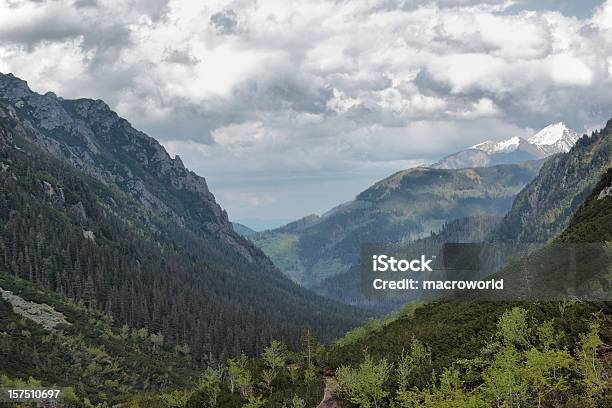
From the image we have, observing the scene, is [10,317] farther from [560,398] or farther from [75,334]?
[560,398]

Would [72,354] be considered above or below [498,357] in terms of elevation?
below

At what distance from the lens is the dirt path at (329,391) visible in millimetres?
83875

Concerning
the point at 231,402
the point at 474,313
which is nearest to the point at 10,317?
the point at 231,402

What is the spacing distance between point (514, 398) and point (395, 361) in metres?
32.9

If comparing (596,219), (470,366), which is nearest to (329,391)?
(470,366)

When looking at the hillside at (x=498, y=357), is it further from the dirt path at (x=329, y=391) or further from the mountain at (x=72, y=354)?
the mountain at (x=72, y=354)

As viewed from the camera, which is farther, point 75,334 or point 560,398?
point 75,334

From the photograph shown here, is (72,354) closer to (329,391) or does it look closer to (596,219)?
(329,391)

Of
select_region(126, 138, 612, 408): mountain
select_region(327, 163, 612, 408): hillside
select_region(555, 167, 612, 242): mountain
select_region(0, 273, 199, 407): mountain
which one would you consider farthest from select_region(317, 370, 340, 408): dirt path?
select_region(555, 167, 612, 242): mountain

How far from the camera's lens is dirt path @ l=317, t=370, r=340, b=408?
83.9 m

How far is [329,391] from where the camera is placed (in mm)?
90000

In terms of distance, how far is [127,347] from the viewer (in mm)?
179125

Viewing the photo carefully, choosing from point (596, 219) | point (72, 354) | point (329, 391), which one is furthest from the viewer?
point (72, 354)

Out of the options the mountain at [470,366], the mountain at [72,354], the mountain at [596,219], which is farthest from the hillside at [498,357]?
the mountain at [72,354]
